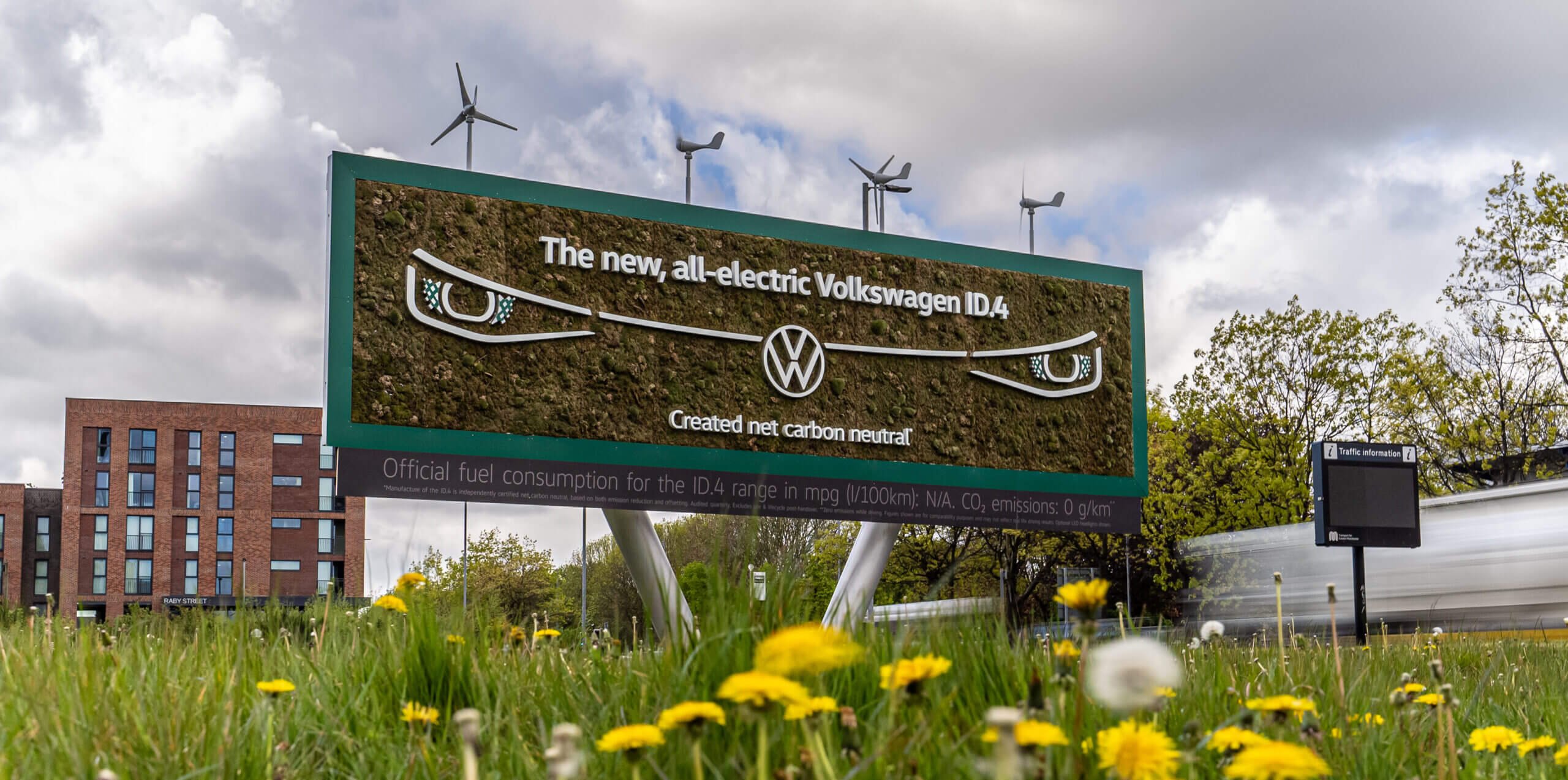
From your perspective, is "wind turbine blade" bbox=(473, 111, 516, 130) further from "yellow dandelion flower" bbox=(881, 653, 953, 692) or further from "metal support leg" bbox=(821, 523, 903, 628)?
"yellow dandelion flower" bbox=(881, 653, 953, 692)

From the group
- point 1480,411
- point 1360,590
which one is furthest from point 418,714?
point 1480,411

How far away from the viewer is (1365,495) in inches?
643

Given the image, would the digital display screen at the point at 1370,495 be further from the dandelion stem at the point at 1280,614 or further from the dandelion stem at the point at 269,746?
the dandelion stem at the point at 269,746

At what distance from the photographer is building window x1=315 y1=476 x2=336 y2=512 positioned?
74.6 metres

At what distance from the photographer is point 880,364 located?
1321cm

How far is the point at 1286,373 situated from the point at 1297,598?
6247 mm

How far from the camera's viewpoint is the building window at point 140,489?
237 ft

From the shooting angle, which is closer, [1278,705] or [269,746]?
[1278,705]

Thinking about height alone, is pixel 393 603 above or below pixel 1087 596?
below

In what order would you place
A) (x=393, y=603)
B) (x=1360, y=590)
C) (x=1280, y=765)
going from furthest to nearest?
(x=1360, y=590) < (x=393, y=603) < (x=1280, y=765)

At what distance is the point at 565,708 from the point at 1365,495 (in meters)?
15.7

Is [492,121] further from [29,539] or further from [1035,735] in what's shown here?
[29,539]

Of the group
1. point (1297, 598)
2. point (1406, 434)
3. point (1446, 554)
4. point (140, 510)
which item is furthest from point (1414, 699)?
point (140, 510)

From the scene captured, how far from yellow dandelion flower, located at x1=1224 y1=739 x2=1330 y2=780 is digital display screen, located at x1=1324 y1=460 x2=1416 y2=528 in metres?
16.1
